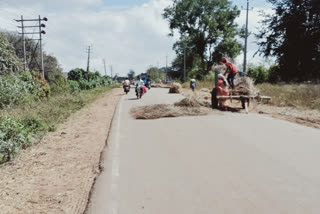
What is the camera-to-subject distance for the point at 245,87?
13.4 meters

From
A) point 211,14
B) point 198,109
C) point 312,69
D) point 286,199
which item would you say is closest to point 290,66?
point 312,69

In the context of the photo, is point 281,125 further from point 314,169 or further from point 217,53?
point 217,53

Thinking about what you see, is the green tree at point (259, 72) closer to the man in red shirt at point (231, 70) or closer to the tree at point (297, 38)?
the tree at point (297, 38)

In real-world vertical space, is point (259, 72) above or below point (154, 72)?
below

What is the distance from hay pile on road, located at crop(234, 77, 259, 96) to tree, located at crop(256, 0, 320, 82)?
15355 millimetres

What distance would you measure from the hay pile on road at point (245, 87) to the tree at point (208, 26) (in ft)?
150

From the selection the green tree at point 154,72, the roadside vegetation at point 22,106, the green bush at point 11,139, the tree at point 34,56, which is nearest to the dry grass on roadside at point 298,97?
the roadside vegetation at point 22,106

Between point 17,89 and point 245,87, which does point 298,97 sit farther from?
point 17,89

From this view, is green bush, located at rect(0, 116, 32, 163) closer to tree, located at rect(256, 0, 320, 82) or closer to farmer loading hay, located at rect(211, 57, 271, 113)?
farmer loading hay, located at rect(211, 57, 271, 113)

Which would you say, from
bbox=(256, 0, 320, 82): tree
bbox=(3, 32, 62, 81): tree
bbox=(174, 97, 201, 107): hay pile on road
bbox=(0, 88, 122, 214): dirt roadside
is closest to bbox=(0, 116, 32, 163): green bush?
bbox=(0, 88, 122, 214): dirt roadside

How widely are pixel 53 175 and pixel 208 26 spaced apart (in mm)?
56100

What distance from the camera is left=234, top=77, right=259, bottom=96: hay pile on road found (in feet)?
43.5

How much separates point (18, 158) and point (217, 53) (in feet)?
183

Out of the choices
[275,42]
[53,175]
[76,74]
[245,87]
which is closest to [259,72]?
[275,42]
